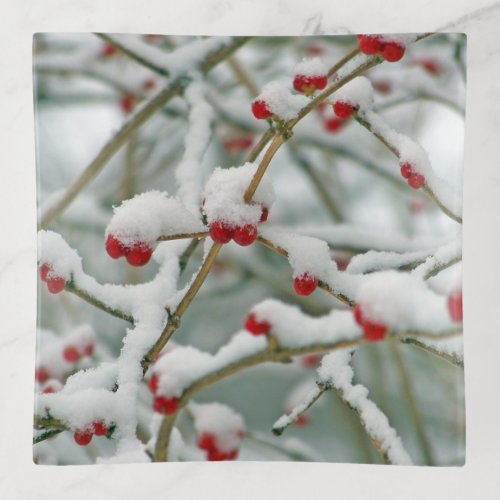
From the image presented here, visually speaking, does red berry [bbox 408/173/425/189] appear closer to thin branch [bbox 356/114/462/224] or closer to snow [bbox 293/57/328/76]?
thin branch [bbox 356/114/462/224]

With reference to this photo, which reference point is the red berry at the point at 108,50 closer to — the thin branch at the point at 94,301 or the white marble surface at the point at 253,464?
the white marble surface at the point at 253,464

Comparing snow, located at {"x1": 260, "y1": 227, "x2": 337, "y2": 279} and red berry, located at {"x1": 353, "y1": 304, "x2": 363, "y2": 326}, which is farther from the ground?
snow, located at {"x1": 260, "y1": 227, "x2": 337, "y2": 279}

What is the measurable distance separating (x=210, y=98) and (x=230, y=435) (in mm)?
422

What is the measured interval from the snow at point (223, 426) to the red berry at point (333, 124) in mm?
365

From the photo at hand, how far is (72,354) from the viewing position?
813 mm

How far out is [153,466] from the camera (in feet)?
2.83

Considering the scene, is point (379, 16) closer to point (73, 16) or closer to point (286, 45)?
point (286, 45)

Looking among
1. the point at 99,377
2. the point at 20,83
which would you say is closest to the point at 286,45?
the point at 20,83

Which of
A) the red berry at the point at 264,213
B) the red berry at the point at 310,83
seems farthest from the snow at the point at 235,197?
the red berry at the point at 310,83

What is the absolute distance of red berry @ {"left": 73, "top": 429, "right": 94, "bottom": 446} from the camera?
765mm

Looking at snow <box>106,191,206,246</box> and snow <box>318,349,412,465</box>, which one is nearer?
snow <box>106,191,206,246</box>

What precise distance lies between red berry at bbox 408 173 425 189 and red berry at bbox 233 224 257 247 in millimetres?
231

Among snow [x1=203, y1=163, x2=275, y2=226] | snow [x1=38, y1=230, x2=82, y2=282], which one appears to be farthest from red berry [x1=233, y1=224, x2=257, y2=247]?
snow [x1=38, y1=230, x2=82, y2=282]

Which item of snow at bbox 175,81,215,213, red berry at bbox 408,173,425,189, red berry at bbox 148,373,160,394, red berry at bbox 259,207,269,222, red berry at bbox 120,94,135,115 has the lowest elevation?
red berry at bbox 148,373,160,394
